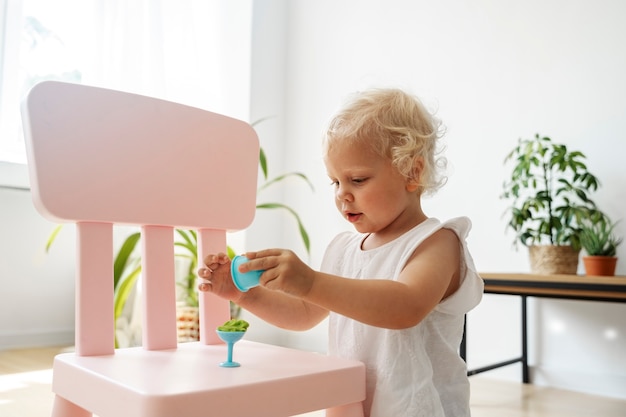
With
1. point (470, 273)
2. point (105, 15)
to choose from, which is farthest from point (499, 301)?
point (105, 15)

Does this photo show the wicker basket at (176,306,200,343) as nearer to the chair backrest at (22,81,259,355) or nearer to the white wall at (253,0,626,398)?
the white wall at (253,0,626,398)

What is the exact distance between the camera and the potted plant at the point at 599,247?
5.78 feet

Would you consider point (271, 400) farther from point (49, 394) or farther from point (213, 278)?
point (49, 394)

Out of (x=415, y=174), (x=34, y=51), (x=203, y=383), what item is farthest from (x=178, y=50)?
(x=203, y=383)

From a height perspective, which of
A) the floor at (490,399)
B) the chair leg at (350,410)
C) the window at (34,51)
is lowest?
the floor at (490,399)

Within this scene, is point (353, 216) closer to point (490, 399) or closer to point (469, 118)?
point (490, 399)

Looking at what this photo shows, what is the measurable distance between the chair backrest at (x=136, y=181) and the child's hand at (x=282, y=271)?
26cm

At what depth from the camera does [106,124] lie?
770 mm

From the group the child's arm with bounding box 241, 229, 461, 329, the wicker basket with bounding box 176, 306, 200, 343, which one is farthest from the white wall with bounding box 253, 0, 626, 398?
the child's arm with bounding box 241, 229, 461, 329

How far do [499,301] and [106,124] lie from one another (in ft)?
5.68

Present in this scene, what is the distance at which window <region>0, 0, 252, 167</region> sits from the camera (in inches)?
92.4

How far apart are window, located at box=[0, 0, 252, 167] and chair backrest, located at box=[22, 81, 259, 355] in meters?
1.77

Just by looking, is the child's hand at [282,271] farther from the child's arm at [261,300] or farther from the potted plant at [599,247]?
the potted plant at [599,247]

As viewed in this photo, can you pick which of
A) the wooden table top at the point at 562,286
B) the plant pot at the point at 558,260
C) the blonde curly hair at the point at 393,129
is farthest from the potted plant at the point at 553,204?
the blonde curly hair at the point at 393,129
